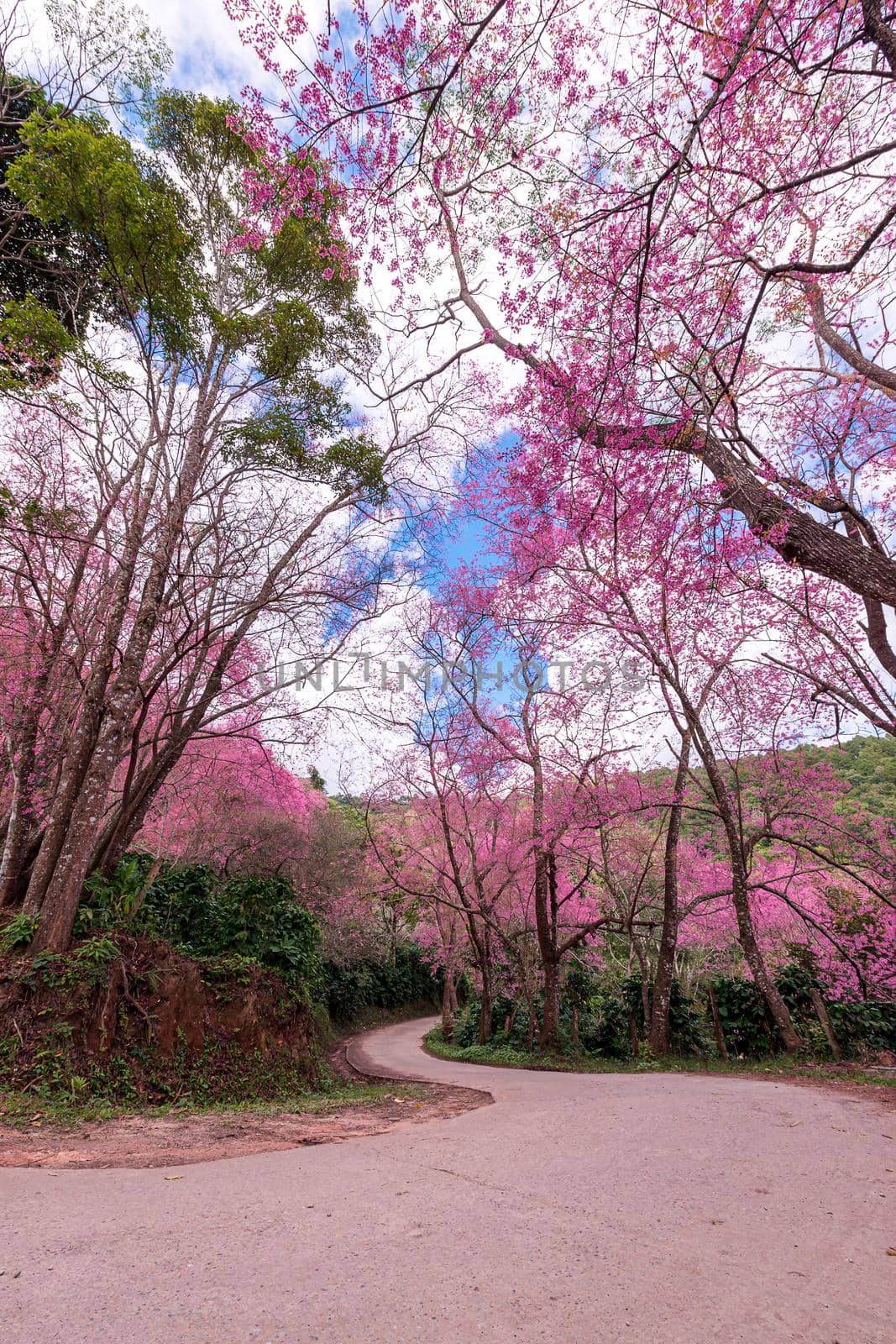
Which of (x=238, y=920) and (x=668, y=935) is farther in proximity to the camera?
(x=668, y=935)

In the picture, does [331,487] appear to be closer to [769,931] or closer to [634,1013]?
[634,1013]

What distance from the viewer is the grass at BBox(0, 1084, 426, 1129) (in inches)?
172

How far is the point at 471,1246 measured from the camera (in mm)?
1935

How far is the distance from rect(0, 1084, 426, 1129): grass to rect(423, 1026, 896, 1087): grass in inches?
154

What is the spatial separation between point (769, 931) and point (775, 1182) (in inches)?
530

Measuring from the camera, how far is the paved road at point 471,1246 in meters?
1.49

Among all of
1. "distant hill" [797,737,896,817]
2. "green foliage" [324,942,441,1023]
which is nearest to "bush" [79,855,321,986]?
"green foliage" [324,942,441,1023]

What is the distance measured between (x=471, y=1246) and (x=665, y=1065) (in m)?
8.61

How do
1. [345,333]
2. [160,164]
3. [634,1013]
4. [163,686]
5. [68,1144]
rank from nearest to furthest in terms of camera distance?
[68,1144] → [160,164] → [345,333] → [163,686] → [634,1013]

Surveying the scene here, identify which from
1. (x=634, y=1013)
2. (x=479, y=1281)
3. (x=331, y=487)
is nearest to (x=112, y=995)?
(x=479, y=1281)

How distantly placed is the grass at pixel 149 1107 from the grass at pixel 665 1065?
392 cm

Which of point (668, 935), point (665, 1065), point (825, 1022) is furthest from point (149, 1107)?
point (825, 1022)

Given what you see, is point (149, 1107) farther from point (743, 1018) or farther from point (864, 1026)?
point (864, 1026)

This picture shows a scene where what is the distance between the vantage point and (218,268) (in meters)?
7.77
